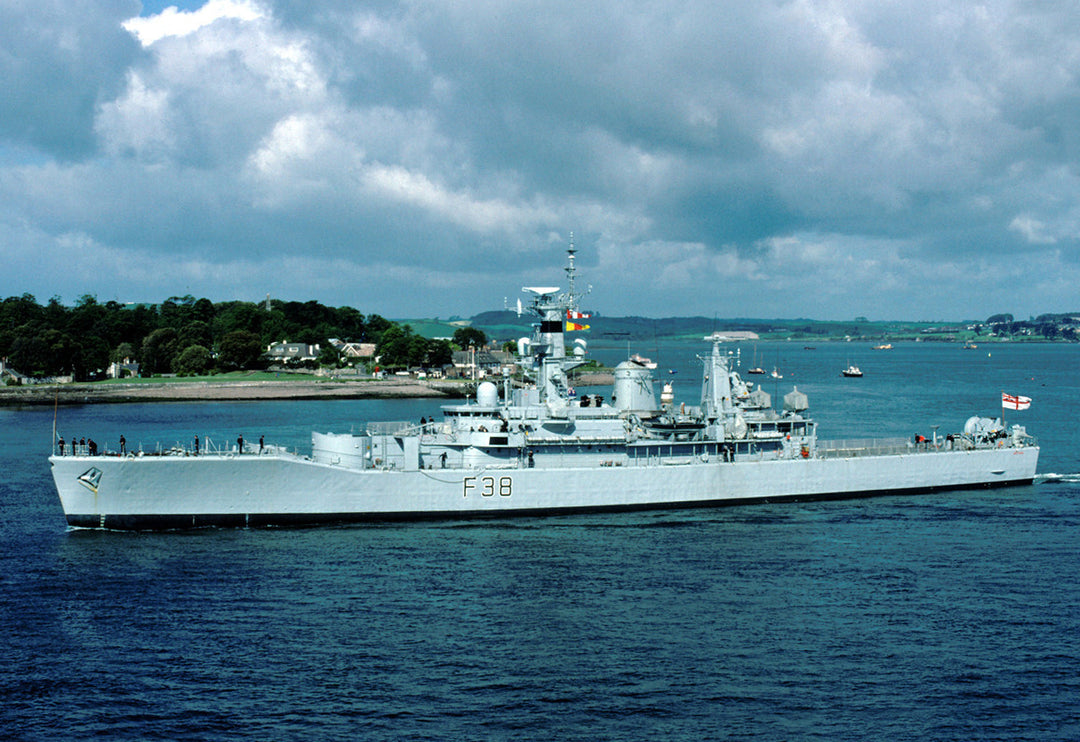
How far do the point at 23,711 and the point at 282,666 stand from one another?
525cm

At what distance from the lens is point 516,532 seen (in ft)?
108

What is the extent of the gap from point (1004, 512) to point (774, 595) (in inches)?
669

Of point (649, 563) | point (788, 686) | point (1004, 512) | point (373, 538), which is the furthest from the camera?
point (1004, 512)

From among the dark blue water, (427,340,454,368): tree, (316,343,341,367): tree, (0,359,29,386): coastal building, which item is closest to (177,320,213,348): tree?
(316,343,341,367): tree

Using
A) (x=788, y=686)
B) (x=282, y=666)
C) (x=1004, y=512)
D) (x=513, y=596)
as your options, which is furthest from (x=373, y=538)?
(x=1004, y=512)

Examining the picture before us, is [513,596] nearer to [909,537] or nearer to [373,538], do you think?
[373,538]

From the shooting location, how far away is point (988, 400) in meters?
87.9

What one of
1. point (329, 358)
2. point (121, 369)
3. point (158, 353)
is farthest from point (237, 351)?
point (121, 369)

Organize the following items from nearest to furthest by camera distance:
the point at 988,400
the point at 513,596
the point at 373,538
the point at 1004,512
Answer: the point at 513,596 → the point at 373,538 → the point at 1004,512 → the point at 988,400

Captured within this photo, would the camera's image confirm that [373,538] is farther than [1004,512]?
No

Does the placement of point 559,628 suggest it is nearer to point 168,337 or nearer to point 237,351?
point 237,351

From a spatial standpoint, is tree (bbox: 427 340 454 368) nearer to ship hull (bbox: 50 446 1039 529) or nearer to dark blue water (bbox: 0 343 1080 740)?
dark blue water (bbox: 0 343 1080 740)

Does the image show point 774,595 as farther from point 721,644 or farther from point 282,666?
point 282,666

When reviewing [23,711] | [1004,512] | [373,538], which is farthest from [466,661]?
[1004,512]
